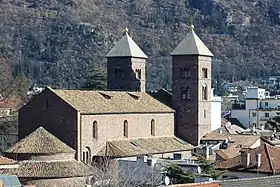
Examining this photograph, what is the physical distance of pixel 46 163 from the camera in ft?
198

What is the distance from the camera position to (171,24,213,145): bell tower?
78.2 metres

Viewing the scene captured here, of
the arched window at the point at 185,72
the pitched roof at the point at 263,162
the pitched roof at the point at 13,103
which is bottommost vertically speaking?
the pitched roof at the point at 263,162

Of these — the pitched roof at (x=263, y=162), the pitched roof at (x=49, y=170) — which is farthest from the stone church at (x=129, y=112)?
the pitched roof at (x=263, y=162)

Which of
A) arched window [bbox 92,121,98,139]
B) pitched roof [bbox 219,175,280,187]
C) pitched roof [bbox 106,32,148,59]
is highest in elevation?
pitched roof [bbox 106,32,148,59]

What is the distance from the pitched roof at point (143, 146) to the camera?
6719 cm

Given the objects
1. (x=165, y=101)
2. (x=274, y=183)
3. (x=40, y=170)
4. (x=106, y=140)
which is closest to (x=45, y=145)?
(x=40, y=170)

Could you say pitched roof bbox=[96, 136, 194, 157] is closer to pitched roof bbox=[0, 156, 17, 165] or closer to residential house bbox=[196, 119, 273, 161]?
residential house bbox=[196, 119, 273, 161]

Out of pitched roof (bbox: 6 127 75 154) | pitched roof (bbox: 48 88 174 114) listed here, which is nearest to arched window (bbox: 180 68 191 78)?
pitched roof (bbox: 48 88 174 114)

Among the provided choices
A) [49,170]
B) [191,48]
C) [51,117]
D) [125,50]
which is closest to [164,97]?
[191,48]

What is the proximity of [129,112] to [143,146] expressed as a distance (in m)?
2.65

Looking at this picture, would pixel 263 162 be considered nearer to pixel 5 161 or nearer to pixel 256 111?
pixel 5 161

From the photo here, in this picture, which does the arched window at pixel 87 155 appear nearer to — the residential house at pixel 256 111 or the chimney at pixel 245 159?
the chimney at pixel 245 159

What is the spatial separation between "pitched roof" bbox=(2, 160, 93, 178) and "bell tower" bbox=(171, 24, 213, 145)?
1834 cm

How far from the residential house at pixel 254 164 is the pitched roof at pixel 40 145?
10850 mm
